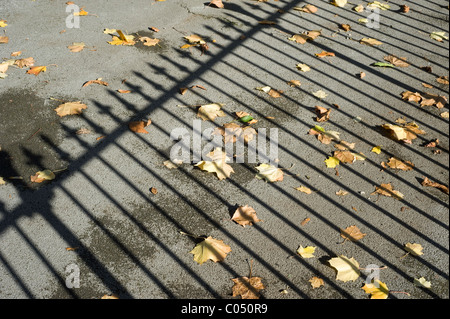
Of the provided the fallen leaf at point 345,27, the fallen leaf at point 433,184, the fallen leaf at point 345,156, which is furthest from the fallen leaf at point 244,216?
the fallen leaf at point 345,27

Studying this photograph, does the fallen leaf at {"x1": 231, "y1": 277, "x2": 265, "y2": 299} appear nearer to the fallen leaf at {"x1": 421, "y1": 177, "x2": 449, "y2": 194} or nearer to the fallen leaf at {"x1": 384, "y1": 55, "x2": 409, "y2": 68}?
the fallen leaf at {"x1": 421, "y1": 177, "x2": 449, "y2": 194}

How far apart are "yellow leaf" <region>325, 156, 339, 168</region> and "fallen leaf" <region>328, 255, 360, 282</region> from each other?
97 cm

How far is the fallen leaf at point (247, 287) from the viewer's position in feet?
8.80

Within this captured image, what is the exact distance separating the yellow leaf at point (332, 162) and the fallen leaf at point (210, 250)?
1296 mm

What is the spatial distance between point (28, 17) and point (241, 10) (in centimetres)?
288

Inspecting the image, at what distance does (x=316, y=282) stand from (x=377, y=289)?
1.36ft

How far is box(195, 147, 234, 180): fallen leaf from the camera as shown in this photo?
3.46 meters

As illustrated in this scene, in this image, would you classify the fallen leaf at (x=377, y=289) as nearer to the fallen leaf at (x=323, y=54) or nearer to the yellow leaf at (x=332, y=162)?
the yellow leaf at (x=332, y=162)

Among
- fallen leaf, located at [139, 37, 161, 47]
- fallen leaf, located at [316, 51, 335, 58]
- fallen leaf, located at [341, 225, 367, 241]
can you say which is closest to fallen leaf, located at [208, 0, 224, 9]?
fallen leaf, located at [139, 37, 161, 47]

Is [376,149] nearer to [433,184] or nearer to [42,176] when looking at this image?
[433,184]

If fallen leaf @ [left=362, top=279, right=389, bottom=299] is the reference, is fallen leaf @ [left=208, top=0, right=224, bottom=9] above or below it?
above

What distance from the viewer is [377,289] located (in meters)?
2.77

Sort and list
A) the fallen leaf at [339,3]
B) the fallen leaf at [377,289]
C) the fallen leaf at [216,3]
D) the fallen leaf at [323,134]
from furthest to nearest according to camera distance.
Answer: the fallen leaf at [339,3] < the fallen leaf at [216,3] < the fallen leaf at [323,134] < the fallen leaf at [377,289]

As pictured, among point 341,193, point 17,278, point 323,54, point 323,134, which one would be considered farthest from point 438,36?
point 17,278
